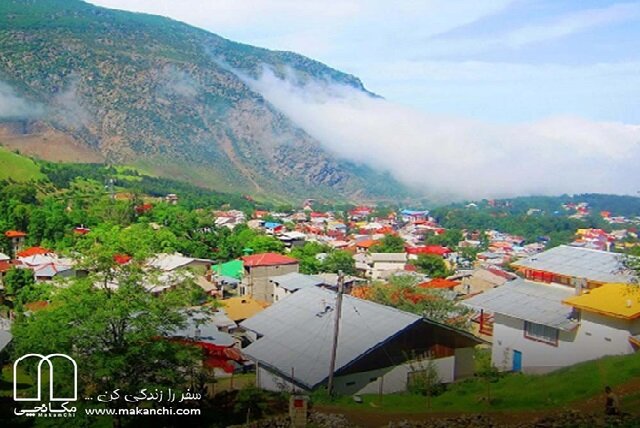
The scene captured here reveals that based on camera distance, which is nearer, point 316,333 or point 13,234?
point 316,333

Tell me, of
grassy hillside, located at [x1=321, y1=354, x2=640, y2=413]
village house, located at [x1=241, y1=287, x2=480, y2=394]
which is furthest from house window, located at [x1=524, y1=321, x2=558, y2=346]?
grassy hillside, located at [x1=321, y1=354, x2=640, y2=413]

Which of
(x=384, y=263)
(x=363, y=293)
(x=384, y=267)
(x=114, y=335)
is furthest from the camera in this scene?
(x=384, y=263)

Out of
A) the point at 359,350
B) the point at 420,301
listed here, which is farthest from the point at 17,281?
the point at 359,350

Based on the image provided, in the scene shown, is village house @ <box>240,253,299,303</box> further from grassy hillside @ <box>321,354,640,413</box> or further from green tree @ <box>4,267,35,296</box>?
grassy hillside @ <box>321,354,640,413</box>

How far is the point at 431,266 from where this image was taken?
66.7m

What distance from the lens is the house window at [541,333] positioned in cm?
2300

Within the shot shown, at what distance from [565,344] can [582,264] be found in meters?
4.53

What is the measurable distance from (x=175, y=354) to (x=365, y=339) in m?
7.47

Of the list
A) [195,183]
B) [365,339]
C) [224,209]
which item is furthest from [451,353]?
[195,183]

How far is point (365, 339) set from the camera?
20906mm

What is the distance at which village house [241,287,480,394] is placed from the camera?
794 inches

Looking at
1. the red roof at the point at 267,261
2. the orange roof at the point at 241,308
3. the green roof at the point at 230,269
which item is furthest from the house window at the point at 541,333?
the green roof at the point at 230,269

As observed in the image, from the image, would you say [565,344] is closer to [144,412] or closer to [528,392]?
[528,392]

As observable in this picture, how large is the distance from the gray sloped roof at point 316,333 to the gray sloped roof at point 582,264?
7.91m
